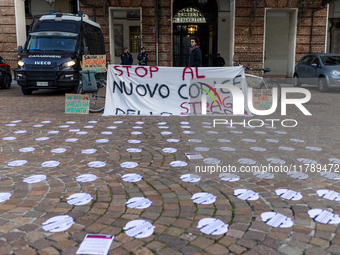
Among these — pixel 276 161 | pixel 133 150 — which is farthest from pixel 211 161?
pixel 133 150

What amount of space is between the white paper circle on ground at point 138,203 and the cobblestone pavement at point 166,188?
0.06 meters

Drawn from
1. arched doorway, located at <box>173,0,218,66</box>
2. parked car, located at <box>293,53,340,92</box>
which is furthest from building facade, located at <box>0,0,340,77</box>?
parked car, located at <box>293,53,340,92</box>

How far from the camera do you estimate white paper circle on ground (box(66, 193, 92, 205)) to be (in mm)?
3293

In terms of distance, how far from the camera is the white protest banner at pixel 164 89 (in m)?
8.55

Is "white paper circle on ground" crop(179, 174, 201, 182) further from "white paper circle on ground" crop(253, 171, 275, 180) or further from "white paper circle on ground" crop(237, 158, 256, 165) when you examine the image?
"white paper circle on ground" crop(237, 158, 256, 165)

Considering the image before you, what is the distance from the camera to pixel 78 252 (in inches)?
96.7

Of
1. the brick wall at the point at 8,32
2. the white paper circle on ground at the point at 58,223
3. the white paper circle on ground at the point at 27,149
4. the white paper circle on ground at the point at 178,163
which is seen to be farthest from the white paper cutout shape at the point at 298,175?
the brick wall at the point at 8,32

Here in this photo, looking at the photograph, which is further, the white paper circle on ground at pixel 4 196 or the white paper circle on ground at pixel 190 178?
the white paper circle on ground at pixel 190 178

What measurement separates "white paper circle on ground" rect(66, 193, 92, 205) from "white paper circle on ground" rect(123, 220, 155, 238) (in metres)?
0.63

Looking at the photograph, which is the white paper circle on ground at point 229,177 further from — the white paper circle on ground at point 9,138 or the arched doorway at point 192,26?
the arched doorway at point 192,26

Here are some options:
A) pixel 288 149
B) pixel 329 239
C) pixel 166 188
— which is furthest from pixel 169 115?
pixel 329 239

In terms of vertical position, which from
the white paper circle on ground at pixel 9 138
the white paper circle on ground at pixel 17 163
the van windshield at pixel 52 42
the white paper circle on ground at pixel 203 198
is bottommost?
the white paper circle on ground at pixel 203 198

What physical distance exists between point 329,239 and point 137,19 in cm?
2576

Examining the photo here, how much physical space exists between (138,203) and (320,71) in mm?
14477
